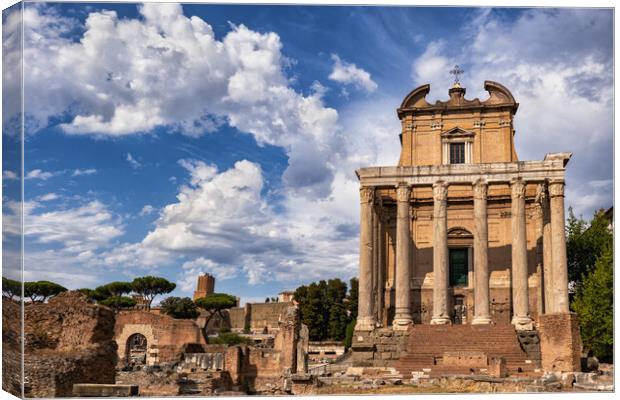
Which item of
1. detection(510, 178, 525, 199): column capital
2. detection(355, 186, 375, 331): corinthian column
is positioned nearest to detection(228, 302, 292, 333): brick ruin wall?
detection(355, 186, 375, 331): corinthian column

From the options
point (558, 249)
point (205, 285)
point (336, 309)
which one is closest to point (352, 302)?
point (336, 309)

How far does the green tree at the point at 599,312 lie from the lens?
96.2 ft

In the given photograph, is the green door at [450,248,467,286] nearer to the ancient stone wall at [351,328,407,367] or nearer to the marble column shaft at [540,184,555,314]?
the marble column shaft at [540,184,555,314]

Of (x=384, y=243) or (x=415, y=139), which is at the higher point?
(x=415, y=139)

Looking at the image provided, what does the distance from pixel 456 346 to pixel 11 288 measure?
18268 mm

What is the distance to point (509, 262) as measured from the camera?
121 feet

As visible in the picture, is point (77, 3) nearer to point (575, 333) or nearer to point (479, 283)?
point (575, 333)

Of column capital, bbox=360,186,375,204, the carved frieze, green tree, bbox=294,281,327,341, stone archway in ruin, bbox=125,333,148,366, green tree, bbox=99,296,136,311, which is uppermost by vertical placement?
the carved frieze

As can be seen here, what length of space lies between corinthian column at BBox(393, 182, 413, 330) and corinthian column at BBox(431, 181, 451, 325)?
1259 millimetres

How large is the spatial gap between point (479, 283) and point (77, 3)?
21609mm

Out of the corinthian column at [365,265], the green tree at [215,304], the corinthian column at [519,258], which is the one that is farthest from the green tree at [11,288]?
the green tree at [215,304]

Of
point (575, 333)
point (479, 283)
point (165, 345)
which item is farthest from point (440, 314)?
point (165, 345)

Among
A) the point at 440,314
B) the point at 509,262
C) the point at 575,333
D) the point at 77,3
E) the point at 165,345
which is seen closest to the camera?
the point at 77,3

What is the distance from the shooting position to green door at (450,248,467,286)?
37.6m
